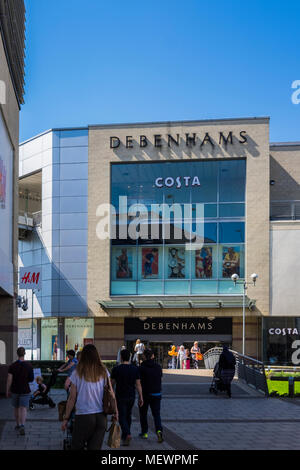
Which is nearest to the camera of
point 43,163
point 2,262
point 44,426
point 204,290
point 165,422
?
point 44,426

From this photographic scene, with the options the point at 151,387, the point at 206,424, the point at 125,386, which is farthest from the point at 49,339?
the point at 125,386

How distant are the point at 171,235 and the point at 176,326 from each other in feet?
19.2

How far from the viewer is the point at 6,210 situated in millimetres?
20203

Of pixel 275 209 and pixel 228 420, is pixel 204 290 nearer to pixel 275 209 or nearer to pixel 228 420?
pixel 275 209

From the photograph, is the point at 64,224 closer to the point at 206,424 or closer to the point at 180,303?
the point at 180,303

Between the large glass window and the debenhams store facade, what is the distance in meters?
0.06

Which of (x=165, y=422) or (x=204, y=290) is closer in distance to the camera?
(x=165, y=422)

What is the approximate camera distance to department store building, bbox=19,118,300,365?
37.9m

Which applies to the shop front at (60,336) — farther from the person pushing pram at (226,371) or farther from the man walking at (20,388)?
the man walking at (20,388)

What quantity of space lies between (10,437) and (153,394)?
9.01 ft

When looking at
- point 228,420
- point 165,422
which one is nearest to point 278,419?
point 228,420

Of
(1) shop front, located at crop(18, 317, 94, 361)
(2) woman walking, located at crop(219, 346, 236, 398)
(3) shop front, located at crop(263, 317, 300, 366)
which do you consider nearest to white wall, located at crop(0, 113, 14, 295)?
(2) woman walking, located at crop(219, 346, 236, 398)

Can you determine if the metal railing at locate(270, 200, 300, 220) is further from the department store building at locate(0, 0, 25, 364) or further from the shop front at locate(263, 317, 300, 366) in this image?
the department store building at locate(0, 0, 25, 364)

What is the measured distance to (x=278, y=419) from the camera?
1519 centimetres
